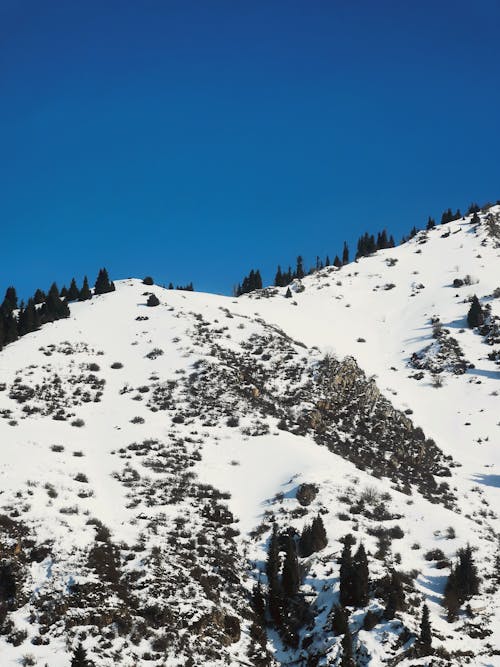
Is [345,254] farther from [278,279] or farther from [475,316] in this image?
[475,316]

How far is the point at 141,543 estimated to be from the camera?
2316 centimetres

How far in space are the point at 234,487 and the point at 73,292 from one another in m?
49.3

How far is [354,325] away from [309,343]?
Answer: 1667 cm

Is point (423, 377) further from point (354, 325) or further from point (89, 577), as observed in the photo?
point (89, 577)

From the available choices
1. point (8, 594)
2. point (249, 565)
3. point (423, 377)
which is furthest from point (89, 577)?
point (423, 377)

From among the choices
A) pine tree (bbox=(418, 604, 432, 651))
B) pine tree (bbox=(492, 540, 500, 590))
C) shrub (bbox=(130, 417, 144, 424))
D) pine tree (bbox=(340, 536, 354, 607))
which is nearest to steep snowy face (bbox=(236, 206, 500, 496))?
pine tree (bbox=(492, 540, 500, 590))

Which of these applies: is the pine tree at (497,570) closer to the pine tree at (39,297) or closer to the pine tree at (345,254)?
the pine tree at (39,297)

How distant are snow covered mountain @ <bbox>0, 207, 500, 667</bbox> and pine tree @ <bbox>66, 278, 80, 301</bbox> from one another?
20.1 ft

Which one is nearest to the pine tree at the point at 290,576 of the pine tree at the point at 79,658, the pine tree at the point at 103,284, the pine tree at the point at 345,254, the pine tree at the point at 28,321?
the pine tree at the point at 79,658

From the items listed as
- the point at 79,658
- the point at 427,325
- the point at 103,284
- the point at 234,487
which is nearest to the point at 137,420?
the point at 234,487

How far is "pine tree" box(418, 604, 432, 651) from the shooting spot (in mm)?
18047

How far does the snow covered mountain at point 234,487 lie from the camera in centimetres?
1889

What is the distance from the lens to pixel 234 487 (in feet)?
99.3

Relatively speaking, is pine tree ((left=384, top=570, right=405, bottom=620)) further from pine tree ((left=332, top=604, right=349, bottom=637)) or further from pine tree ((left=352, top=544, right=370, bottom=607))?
pine tree ((left=332, top=604, right=349, bottom=637))
